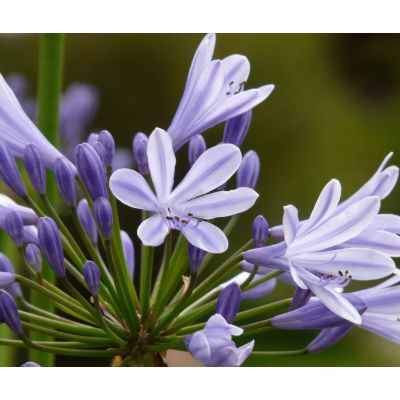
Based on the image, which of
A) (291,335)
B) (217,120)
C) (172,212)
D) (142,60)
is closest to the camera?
(172,212)

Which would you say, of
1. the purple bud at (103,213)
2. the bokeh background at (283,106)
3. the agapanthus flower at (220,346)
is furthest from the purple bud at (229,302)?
the bokeh background at (283,106)

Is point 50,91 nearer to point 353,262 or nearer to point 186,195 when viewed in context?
point 186,195

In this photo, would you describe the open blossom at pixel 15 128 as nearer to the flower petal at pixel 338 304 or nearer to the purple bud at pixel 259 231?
the purple bud at pixel 259 231

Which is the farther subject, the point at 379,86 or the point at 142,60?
the point at 142,60

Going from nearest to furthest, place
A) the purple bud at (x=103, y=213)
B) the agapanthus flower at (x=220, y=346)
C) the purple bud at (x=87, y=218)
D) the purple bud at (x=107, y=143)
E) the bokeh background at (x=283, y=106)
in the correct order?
the agapanthus flower at (x=220, y=346), the purple bud at (x=103, y=213), the purple bud at (x=107, y=143), the purple bud at (x=87, y=218), the bokeh background at (x=283, y=106)

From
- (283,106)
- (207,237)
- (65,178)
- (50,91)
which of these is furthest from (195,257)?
(283,106)
